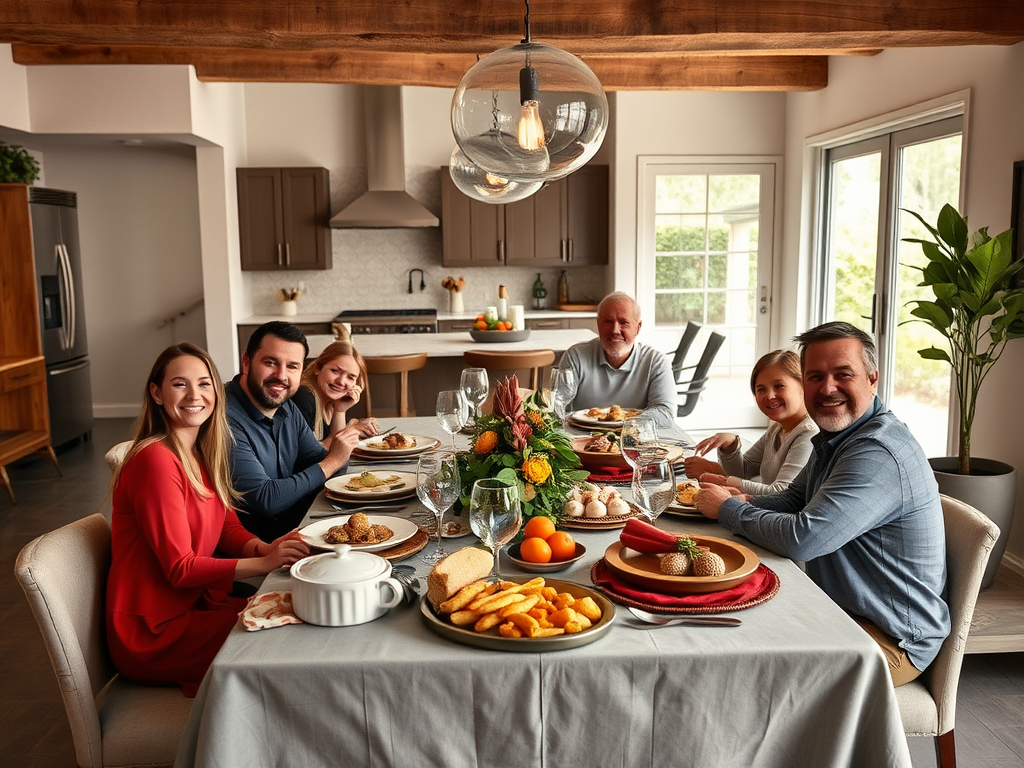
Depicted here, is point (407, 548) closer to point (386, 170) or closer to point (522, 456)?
point (522, 456)

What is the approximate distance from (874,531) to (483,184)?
1.92 metres

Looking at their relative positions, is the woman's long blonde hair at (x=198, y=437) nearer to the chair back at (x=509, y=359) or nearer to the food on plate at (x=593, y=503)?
the food on plate at (x=593, y=503)

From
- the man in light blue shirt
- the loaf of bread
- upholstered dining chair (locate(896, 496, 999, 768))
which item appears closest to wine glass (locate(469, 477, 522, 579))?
the loaf of bread

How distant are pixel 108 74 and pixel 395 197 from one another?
7.88 feet

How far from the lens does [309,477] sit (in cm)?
263

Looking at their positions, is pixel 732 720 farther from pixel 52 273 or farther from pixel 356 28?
pixel 52 273

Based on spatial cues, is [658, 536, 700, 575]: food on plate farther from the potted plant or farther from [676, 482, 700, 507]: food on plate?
the potted plant

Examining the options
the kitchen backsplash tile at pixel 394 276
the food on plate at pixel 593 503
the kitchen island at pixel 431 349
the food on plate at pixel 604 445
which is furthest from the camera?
the kitchen backsplash tile at pixel 394 276

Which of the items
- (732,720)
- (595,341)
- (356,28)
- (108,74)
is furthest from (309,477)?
(108,74)

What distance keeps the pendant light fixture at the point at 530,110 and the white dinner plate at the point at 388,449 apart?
1.39 metres

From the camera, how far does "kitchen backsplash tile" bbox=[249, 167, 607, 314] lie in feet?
27.5

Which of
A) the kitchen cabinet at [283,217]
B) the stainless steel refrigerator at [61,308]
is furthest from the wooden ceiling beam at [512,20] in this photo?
the kitchen cabinet at [283,217]

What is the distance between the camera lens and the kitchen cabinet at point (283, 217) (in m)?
7.91

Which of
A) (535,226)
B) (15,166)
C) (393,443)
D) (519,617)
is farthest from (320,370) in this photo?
(535,226)
